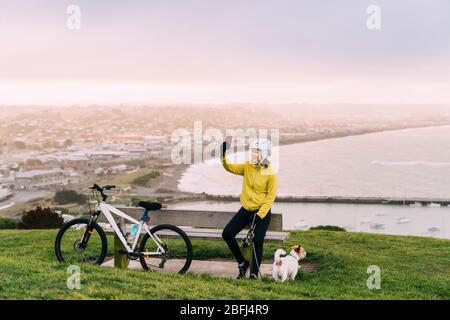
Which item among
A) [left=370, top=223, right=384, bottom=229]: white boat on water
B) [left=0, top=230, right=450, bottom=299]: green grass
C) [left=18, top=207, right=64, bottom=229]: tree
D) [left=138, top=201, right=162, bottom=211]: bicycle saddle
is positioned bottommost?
[left=370, top=223, right=384, bottom=229]: white boat on water

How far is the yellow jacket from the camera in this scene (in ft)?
24.7

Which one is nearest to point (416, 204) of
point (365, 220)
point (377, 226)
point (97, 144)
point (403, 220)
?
point (403, 220)

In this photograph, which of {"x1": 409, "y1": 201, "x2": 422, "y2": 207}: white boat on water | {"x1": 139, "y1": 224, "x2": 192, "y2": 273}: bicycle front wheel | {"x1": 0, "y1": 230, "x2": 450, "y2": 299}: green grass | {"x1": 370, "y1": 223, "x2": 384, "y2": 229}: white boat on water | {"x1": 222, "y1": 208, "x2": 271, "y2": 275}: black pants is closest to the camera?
{"x1": 0, "y1": 230, "x2": 450, "y2": 299}: green grass

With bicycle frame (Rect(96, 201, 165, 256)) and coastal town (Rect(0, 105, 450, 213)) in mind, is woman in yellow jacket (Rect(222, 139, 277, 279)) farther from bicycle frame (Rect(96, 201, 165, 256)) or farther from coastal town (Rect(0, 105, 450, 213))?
coastal town (Rect(0, 105, 450, 213))

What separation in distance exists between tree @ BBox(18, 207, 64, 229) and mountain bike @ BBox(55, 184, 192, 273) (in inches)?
626

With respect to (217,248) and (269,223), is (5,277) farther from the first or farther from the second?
(217,248)

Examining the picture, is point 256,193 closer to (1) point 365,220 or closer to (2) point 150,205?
(2) point 150,205

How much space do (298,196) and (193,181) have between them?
91.0 feet

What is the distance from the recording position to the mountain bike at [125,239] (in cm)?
783

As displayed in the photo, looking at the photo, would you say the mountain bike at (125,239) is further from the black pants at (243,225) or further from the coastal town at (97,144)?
the coastal town at (97,144)

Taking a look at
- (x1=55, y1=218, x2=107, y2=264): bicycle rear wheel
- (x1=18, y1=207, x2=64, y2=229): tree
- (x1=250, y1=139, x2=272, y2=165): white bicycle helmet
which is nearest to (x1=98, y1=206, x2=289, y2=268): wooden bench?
(x1=55, y1=218, x2=107, y2=264): bicycle rear wheel

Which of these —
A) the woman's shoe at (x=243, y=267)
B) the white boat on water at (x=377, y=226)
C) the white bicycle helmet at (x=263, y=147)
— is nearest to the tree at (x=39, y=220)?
the woman's shoe at (x=243, y=267)

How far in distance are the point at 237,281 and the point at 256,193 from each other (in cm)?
120

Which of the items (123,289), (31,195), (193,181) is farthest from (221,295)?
(193,181)
